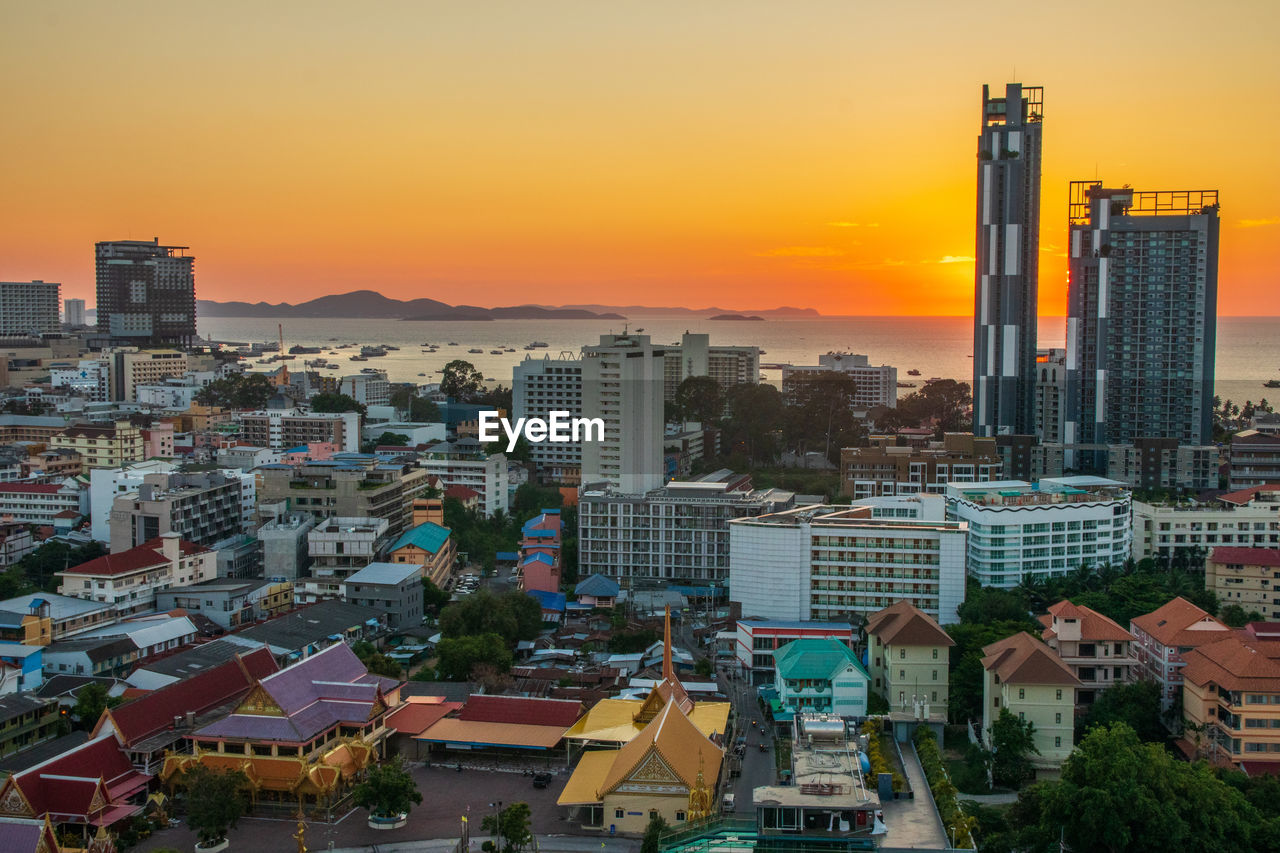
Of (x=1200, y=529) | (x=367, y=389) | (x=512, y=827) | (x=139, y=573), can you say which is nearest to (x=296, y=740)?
(x=512, y=827)

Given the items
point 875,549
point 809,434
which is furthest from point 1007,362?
point 875,549

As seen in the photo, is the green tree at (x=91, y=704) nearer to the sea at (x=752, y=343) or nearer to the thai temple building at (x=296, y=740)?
the thai temple building at (x=296, y=740)

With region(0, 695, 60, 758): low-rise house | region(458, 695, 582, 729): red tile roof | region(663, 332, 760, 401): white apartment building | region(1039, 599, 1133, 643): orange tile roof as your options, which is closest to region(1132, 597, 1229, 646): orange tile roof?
region(1039, 599, 1133, 643): orange tile roof

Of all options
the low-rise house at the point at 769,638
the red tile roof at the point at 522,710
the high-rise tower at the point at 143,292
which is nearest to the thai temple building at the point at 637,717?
the red tile roof at the point at 522,710

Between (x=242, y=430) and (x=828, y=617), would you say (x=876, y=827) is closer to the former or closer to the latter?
(x=828, y=617)

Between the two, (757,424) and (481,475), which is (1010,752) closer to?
(481,475)
